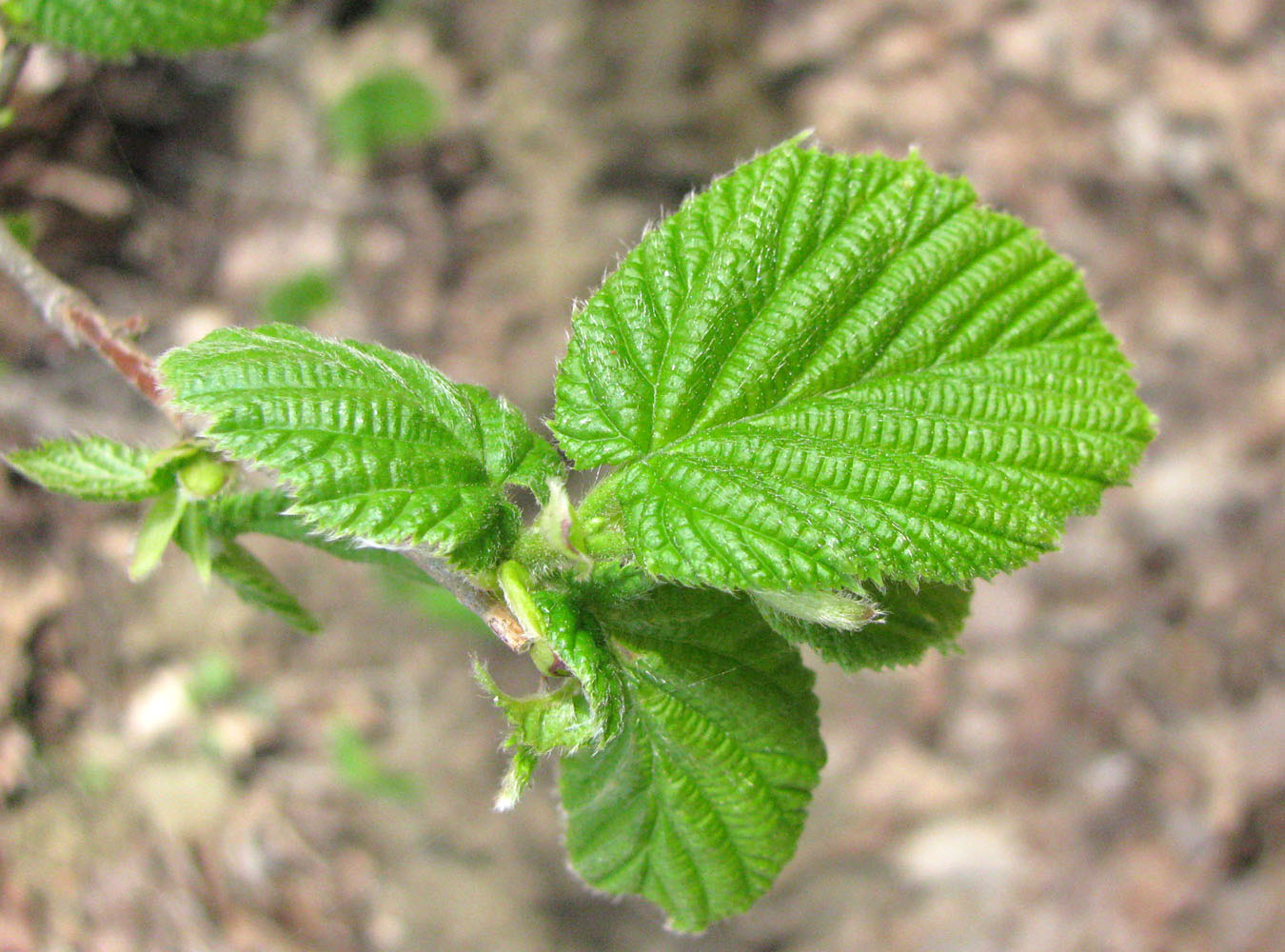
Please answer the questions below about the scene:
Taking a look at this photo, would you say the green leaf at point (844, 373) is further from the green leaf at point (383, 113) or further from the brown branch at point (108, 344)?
the green leaf at point (383, 113)

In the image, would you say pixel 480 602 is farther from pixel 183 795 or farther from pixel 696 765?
pixel 183 795

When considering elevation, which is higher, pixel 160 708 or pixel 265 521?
pixel 265 521

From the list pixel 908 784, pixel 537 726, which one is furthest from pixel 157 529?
pixel 908 784

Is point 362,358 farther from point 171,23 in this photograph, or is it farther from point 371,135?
point 371,135

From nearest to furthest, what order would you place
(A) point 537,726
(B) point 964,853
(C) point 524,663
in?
(A) point 537,726
(C) point 524,663
(B) point 964,853

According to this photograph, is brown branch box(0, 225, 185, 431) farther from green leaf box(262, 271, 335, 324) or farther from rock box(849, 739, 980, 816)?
rock box(849, 739, 980, 816)

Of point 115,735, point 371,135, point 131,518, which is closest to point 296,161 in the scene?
point 371,135
